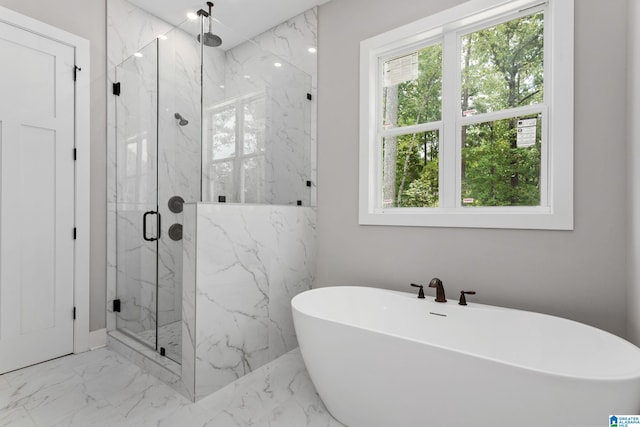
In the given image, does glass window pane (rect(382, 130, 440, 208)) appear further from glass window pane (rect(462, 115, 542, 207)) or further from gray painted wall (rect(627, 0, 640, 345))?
gray painted wall (rect(627, 0, 640, 345))

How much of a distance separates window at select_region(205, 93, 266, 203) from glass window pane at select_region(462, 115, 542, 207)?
1.54 meters

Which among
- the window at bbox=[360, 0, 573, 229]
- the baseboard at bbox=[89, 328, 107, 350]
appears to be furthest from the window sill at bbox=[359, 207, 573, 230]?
the baseboard at bbox=[89, 328, 107, 350]

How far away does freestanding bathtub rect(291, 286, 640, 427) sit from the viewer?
1025 millimetres

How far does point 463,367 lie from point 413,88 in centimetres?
201

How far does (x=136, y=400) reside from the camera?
1798 mm

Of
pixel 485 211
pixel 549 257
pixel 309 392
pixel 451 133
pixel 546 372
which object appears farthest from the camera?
pixel 451 133

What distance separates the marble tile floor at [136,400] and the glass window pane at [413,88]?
2.08 metres

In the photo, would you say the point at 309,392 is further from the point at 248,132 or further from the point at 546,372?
the point at 248,132

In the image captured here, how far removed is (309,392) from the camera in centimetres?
192

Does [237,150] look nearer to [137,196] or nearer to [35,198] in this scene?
[137,196]

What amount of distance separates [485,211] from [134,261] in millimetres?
2679

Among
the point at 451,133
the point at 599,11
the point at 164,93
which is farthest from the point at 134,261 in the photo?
the point at 599,11

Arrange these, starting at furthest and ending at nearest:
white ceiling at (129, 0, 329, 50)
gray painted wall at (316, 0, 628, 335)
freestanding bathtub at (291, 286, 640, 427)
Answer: white ceiling at (129, 0, 329, 50) → gray painted wall at (316, 0, 628, 335) → freestanding bathtub at (291, 286, 640, 427)

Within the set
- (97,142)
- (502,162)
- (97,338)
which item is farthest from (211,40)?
(97,338)
